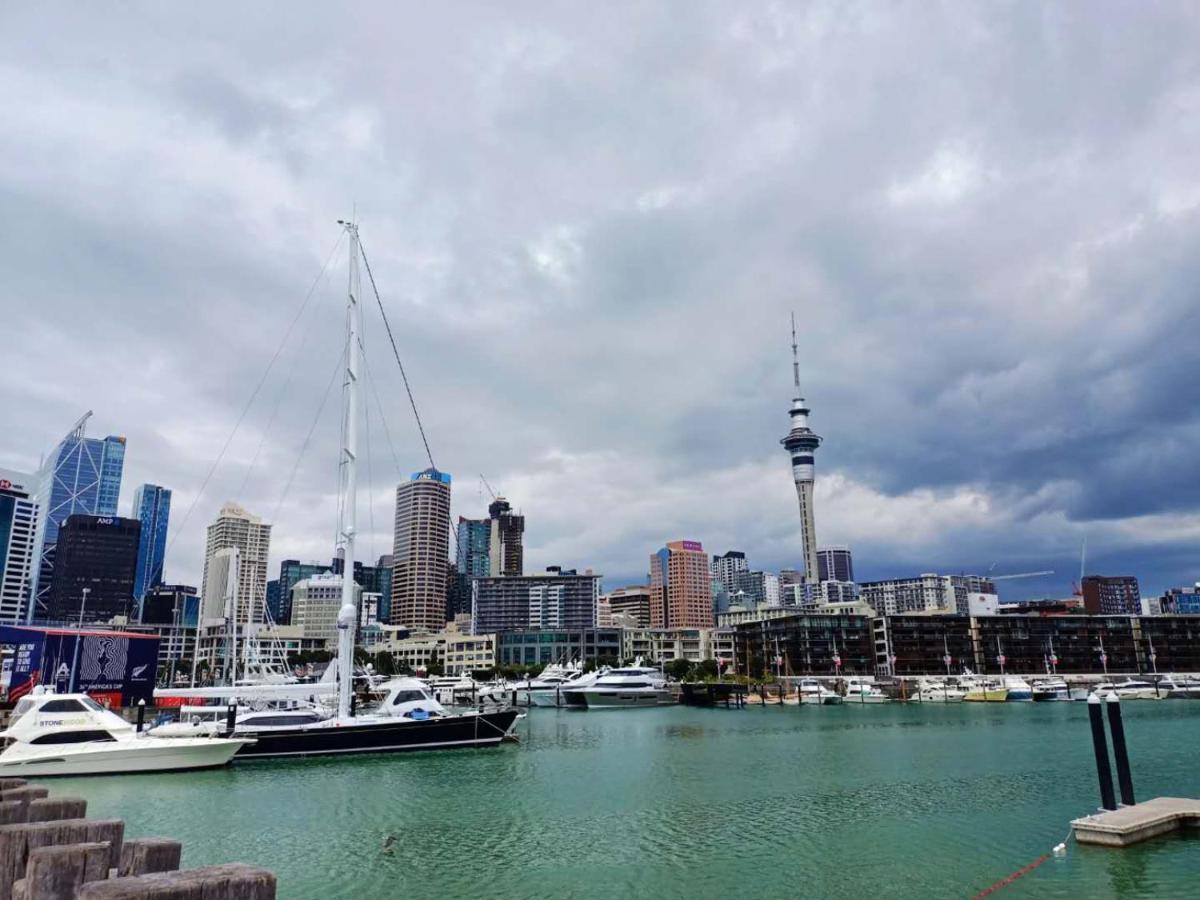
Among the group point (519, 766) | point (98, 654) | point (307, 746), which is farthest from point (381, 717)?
point (98, 654)

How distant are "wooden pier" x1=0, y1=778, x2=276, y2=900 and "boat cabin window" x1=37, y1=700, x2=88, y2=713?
34.1 m

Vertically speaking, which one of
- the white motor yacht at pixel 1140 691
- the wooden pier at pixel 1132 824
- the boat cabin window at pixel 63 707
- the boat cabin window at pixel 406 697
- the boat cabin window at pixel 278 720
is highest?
the boat cabin window at pixel 63 707

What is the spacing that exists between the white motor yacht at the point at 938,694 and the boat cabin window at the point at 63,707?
11783 cm

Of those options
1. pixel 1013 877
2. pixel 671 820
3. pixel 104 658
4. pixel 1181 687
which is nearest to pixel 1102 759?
pixel 1013 877

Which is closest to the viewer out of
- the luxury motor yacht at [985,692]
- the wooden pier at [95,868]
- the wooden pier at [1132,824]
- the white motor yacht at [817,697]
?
the wooden pier at [95,868]

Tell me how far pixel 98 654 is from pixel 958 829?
58.4 meters

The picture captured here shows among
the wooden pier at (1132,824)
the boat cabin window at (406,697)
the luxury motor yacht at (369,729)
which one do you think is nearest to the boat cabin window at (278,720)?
the luxury motor yacht at (369,729)

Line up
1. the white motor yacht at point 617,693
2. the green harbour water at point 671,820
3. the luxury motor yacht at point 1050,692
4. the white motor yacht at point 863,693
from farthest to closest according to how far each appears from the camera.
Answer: the white motor yacht at point 863,693 → the luxury motor yacht at point 1050,692 → the white motor yacht at point 617,693 → the green harbour water at point 671,820

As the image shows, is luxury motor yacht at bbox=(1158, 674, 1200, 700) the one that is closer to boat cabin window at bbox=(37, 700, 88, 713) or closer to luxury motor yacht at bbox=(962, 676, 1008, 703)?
luxury motor yacht at bbox=(962, 676, 1008, 703)

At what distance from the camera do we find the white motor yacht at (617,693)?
10856cm

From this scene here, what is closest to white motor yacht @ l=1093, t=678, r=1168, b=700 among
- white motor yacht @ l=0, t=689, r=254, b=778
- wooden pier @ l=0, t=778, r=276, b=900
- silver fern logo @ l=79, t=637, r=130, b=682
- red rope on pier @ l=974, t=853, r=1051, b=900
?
red rope on pier @ l=974, t=853, r=1051, b=900

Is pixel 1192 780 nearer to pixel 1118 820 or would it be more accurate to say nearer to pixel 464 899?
pixel 1118 820

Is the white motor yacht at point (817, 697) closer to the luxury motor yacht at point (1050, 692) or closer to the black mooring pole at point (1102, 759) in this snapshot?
the luxury motor yacht at point (1050, 692)

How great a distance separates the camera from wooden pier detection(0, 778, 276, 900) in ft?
15.3
